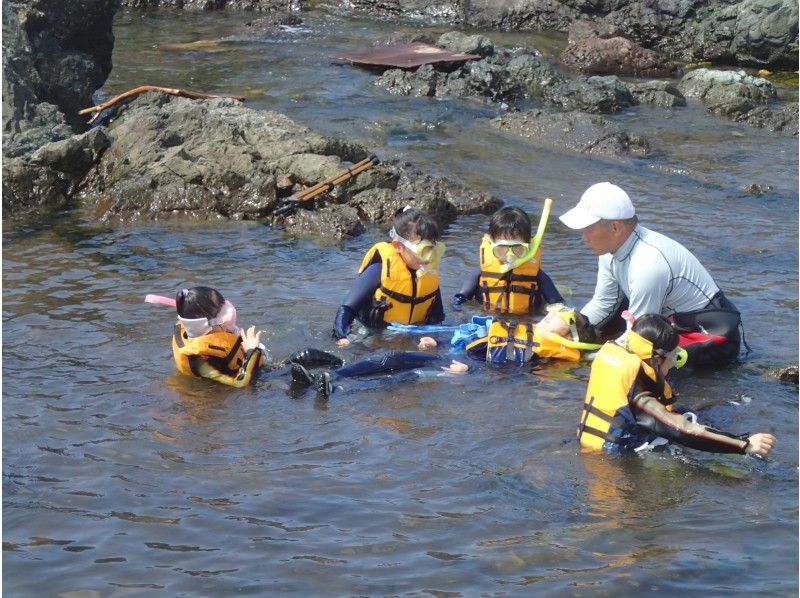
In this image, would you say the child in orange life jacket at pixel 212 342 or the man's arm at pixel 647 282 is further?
the child in orange life jacket at pixel 212 342

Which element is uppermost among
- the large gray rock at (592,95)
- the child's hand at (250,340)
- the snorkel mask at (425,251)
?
the large gray rock at (592,95)

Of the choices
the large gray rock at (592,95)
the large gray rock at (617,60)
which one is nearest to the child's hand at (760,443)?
the large gray rock at (592,95)

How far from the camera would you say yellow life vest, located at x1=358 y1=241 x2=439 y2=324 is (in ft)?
25.1

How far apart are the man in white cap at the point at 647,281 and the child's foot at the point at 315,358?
1707 millimetres

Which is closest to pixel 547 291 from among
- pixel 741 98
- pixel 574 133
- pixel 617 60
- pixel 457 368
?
pixel 457 368

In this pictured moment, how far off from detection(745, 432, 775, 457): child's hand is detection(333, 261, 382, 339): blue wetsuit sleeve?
125 inches

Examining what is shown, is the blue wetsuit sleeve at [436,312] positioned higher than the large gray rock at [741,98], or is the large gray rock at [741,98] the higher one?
the large gray rock at [741,98]

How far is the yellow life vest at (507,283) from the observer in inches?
311

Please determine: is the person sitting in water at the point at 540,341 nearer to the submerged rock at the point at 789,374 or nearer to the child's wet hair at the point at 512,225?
the child's wet hair at the point at 512,225

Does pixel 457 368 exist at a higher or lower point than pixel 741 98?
lower

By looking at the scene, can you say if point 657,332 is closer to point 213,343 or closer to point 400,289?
point 400,289

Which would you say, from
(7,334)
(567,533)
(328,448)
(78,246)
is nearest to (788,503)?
(567,533)

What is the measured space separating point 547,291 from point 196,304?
2678mm

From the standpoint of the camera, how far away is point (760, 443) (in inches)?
204
